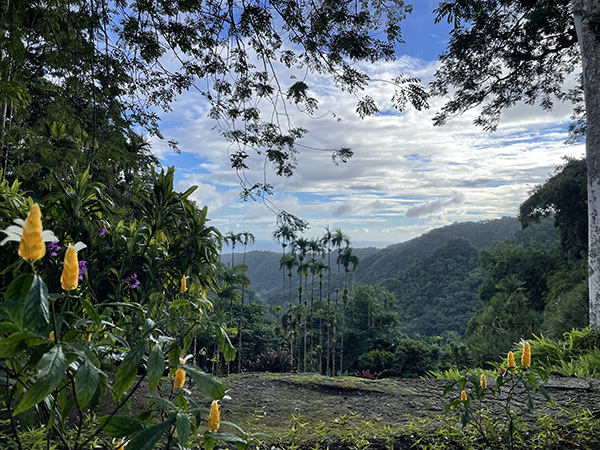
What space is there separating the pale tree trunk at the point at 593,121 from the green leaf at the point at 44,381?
20.6 ft

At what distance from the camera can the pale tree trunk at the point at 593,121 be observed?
5.19 m

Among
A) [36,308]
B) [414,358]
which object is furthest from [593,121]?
[414,358]

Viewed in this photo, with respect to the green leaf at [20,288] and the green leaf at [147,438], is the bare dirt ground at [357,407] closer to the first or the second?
the green leaf at [147,438]

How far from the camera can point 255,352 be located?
1079 inches

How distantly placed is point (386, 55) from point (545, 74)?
23.3 ft

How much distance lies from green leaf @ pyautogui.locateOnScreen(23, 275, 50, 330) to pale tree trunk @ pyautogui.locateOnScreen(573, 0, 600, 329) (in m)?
6.30

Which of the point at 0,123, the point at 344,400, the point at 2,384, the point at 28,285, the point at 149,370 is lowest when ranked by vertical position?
the point at 344,400

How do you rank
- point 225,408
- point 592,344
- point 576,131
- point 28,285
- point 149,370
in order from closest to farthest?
point 28,285
point 149,370
point 225,408
point 592,344
point 576,131

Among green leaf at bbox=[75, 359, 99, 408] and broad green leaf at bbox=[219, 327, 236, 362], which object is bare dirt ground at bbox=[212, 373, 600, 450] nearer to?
broad green leaf at bbox=[219, 327, 236, 362]

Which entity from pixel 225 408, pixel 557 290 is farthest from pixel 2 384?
pixel 557 290

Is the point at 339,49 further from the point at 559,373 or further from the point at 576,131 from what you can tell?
the point at 576,131

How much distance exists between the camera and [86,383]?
857mm

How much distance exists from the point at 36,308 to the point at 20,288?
9 cm

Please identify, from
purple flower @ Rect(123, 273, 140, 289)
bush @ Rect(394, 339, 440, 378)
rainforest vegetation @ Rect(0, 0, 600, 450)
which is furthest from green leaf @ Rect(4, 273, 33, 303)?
bush @ Rect(394, 339, 440, 378)
